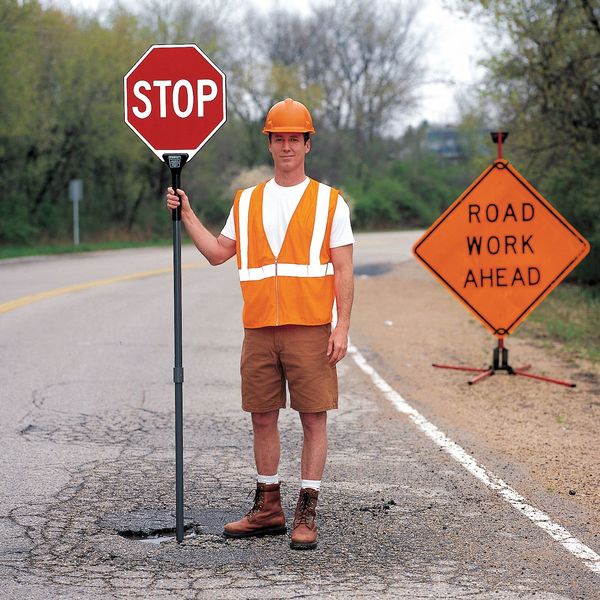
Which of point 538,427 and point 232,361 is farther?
point 232,361

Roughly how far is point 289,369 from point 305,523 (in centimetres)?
73

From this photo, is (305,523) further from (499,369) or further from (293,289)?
(499,369)

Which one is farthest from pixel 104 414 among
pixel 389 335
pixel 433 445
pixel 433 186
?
pixel 433 186

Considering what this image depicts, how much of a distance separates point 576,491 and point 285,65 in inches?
2353

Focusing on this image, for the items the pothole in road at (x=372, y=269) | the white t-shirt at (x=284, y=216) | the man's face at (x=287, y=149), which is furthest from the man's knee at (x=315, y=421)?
the pothole in road at (x=372, y=269)

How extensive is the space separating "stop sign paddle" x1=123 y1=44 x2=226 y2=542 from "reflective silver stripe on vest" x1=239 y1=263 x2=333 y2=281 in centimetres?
41

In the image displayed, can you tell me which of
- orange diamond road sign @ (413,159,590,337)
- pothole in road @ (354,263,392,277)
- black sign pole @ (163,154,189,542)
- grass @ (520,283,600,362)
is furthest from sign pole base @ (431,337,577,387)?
pothole in road @ (354,263,392,277)

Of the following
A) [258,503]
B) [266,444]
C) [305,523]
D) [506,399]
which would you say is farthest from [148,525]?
[506,399]

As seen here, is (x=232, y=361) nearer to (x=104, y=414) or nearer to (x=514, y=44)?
(x=104, y=414)

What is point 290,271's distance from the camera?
5.16 meters

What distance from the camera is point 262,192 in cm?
527

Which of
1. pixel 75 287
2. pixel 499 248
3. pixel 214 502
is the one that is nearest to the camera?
pixel 214 502

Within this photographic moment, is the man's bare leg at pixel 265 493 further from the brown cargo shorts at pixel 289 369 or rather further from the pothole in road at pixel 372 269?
the pothole in road at pixel 372 269

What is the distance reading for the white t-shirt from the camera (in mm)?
5188
